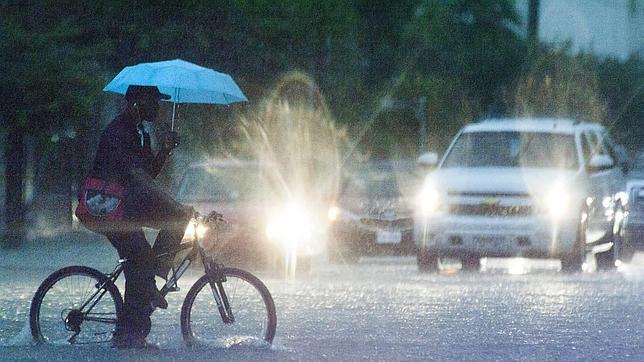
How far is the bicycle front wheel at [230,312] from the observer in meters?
11.1

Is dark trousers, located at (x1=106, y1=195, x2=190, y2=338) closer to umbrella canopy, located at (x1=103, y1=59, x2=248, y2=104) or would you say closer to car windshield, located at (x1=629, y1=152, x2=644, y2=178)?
umbrella canopy, located at (x1=103, y1=59, x2=248, y2=104)

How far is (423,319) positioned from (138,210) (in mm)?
3586

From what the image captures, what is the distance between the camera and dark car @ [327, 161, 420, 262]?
75.8 feet

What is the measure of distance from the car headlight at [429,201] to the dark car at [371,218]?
8.49 ft

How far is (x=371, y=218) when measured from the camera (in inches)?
916

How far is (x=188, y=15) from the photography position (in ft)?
101

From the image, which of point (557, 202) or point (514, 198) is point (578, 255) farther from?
point (514, 198)

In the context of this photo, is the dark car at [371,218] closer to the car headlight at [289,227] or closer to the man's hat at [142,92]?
the car headlight at [289,227]

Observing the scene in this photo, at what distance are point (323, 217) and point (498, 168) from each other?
14.7 ft

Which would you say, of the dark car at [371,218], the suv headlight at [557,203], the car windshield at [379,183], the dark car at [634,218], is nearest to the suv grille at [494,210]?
the suv headlight at [557,203]

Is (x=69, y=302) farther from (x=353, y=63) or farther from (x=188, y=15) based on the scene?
(x=353, y=63)

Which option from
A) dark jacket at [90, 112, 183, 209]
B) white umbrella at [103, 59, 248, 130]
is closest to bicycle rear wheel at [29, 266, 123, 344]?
dark jacket at [90, 112, 183, 209]

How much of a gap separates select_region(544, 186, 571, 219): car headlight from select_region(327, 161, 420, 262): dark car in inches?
126

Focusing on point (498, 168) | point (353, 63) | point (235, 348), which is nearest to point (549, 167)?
point (498, 168)
